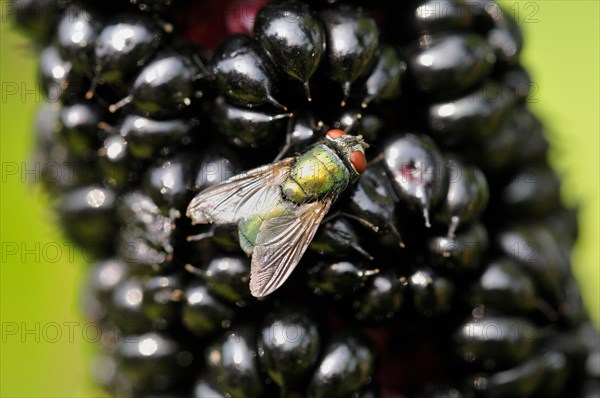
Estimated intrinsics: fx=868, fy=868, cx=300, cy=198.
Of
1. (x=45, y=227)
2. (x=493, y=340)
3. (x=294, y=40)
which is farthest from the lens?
(x=45, y=227)

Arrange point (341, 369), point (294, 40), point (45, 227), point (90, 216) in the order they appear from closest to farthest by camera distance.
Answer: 1. point (294, 40)
2. point (341, 369)
3. point (90, 216)
4. point (45, 227)

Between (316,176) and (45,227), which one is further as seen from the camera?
(45,227)

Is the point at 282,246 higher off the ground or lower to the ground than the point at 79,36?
lower

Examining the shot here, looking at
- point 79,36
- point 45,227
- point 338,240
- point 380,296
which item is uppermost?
point 79,36

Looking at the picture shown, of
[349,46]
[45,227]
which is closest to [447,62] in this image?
[349,46]

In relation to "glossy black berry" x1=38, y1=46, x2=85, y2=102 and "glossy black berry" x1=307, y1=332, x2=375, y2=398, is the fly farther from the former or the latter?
"glossy black berry" x1=38, y1=46, x2=85, y2=102

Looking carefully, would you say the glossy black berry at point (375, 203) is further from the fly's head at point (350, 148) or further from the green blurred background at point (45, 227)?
the green blurred background at point (45, 227)

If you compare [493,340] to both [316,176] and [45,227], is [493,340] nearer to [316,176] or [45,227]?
[316,176]
